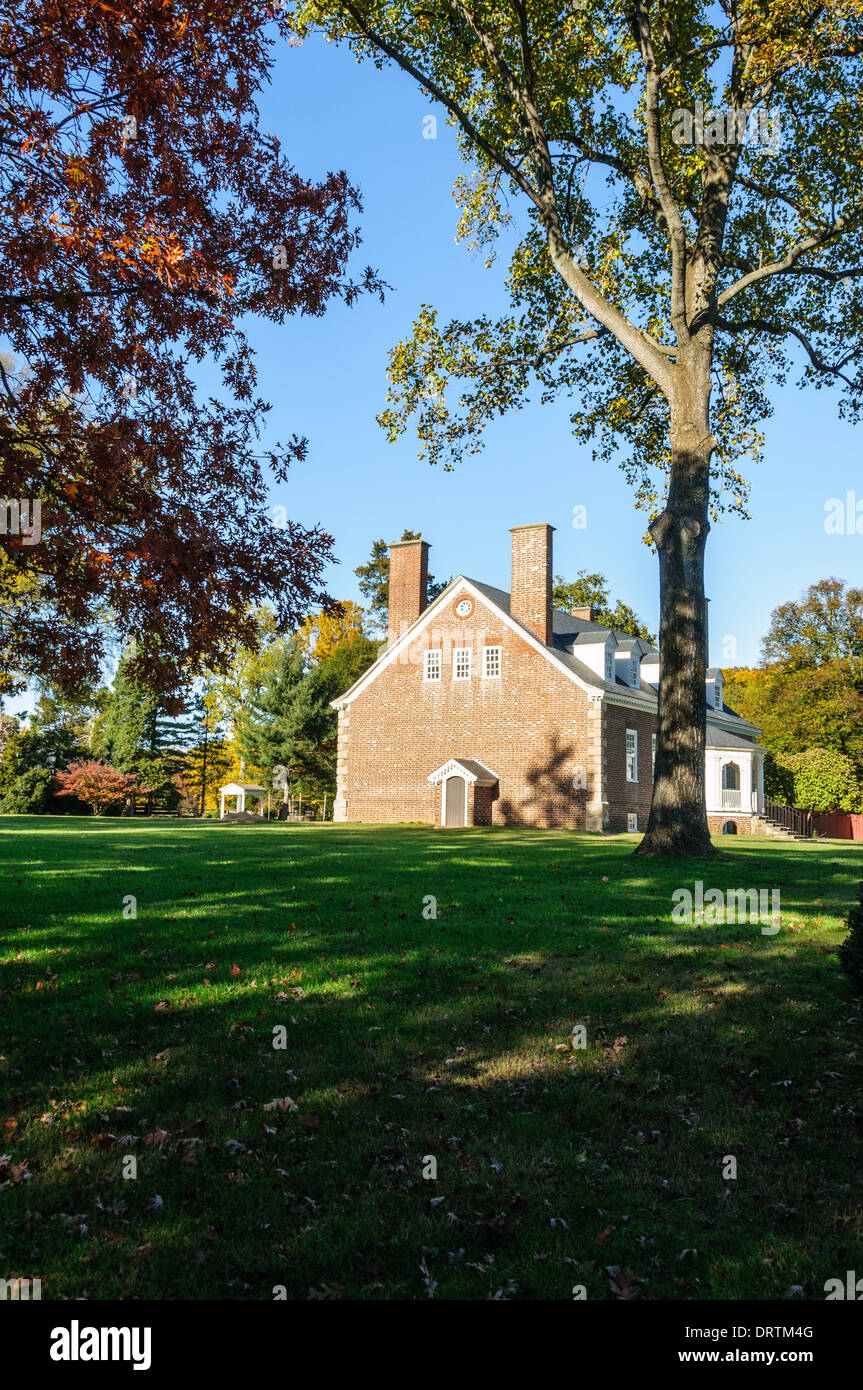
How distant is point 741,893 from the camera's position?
1141cm

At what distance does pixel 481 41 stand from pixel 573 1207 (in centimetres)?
2070

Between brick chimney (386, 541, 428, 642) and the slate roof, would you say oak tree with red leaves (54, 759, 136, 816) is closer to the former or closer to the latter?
brick chimney (386, 541, 428, 642)

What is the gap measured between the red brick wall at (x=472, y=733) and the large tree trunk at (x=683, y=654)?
1527 cm

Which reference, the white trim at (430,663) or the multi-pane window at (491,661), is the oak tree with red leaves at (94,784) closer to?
the white trim at (430,663)

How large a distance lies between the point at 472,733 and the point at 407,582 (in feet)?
24.9

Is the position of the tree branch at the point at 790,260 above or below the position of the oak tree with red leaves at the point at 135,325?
above

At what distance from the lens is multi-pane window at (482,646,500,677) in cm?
3381

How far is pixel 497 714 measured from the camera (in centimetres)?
3372

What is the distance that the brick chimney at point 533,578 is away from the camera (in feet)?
111

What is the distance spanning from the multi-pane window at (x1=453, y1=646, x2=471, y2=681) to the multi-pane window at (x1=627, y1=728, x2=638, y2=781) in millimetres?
6931

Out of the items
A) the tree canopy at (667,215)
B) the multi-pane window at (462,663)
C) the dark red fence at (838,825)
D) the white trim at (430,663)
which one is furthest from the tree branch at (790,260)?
the dark red fence at (838,825)

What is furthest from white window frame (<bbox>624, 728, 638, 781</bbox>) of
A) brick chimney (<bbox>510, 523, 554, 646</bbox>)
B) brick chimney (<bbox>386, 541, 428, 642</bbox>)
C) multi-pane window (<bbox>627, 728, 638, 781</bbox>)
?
brick chimney (<bbox>386, 541, 428, 642</bbox>)

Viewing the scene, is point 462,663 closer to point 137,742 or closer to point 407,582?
point 407,582

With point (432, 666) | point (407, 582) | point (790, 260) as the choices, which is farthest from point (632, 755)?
point (790, 260)
